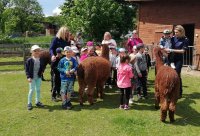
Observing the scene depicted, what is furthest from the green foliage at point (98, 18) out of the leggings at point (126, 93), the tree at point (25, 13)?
the tree at point (25, 13)

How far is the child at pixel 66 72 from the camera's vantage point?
26.6 feet

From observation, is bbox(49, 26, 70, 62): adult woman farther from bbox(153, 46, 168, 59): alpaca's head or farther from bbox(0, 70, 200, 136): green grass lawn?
bbox(153, 46, 168, 59): alpaca's head

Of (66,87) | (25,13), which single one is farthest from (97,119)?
(25,13)

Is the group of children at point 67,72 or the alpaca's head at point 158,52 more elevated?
the alpaca's head at point 158,52

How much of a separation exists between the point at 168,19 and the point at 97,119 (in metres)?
11.3

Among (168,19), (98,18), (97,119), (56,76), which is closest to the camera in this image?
(97,119)

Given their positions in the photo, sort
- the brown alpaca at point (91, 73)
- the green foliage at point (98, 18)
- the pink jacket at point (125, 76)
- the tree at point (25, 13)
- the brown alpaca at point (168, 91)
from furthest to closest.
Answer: the tree at point (25, 13) → the green foliage at point (98, 18) → the brown alpaca at point (91, 73) → the pink jacket at point (125, 76) → the brown alpaca at point (168, 91)

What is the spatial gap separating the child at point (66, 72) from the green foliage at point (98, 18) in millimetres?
21594

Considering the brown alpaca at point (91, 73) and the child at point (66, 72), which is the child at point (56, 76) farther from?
the brown alpaca at point (91, 73)

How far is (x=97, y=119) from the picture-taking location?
7.43 metres

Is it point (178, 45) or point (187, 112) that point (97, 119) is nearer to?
point (187, 112)

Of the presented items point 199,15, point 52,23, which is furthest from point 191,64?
point 52,23

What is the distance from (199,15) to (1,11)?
2067 inches

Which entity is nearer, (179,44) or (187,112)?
(187,112)
